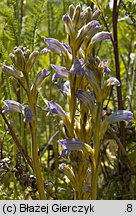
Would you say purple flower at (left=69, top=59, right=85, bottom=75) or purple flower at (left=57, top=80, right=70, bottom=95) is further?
purple flower at (left=57, top=80, right=70, bottom=95)

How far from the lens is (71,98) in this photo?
1.29m

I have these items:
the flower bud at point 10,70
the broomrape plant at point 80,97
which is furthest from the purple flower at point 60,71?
the flower bud at point 10,70

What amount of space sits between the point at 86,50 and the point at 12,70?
0.21 m

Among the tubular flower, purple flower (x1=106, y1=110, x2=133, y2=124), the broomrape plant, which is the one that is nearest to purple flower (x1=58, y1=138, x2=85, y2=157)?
the broomrape plant

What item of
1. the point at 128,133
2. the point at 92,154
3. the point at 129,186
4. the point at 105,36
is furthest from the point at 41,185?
the point at 128,133

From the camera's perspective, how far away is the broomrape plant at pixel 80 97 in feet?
4.12

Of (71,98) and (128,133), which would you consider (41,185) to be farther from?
(128,133)

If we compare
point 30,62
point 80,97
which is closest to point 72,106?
point 80,97

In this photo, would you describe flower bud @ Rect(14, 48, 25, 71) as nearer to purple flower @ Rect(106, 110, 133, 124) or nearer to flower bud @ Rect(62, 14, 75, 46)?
flower bud @ Rect(62, 14, 75, 46)

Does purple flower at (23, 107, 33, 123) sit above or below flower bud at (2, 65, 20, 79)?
below

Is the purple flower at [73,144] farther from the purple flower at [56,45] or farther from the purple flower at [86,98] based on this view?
the purple flower at [56,45]

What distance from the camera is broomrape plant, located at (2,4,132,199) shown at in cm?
125

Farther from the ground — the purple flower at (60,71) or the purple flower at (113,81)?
the purple flower at (60,71)

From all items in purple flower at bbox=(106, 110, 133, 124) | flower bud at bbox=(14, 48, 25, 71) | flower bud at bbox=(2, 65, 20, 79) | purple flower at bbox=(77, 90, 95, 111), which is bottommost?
purple flower at bbox=(106, 110, 133, 124)
